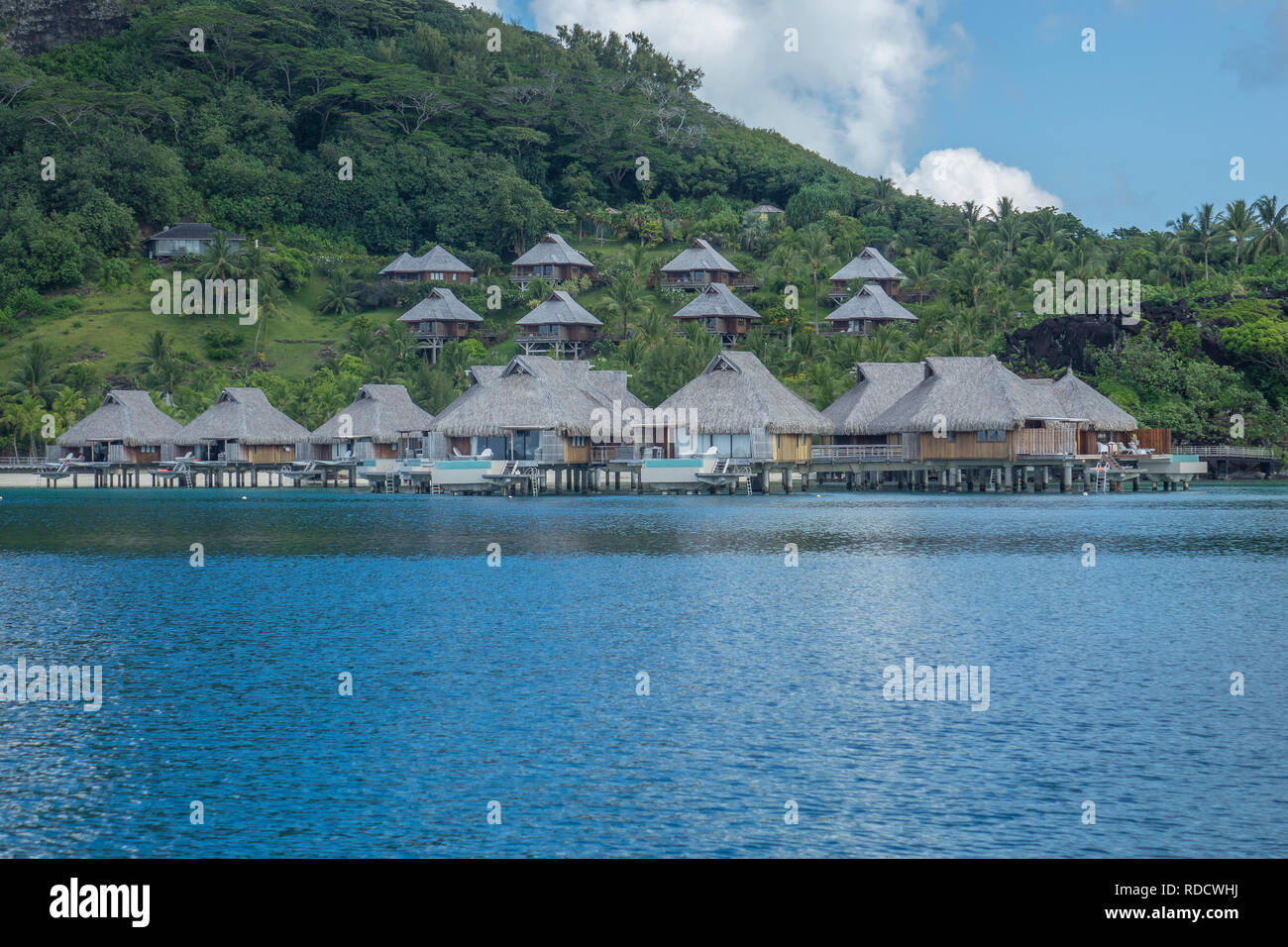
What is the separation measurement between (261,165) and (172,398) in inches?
1382

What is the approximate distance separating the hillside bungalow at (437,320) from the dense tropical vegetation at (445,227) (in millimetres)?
2746

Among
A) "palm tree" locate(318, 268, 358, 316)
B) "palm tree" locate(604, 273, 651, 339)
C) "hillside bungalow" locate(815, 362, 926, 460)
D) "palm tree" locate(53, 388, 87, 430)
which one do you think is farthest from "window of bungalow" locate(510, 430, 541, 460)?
"palm tree" locate(318, 268, 358, 316)

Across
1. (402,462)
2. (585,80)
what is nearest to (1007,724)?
(402,462)

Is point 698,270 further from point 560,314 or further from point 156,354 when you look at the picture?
point 156,354

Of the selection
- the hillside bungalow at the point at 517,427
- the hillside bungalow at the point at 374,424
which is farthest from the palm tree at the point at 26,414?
the hillside bungalow at the point at 517,427

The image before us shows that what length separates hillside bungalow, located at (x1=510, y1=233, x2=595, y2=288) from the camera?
90188mm

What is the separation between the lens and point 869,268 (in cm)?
8806

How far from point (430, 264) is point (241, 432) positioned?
88.8 feet

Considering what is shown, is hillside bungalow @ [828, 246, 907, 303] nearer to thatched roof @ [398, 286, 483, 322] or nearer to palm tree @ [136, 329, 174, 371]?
thatched roof @ [398, 286, 483, 322]

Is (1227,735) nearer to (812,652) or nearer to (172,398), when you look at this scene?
(812,652)

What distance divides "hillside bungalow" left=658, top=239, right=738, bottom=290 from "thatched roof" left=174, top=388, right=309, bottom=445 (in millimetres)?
30939

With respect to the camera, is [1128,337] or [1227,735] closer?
[1227,735]

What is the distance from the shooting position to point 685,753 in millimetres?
12750

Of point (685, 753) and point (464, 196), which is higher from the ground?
point (464, 196)
